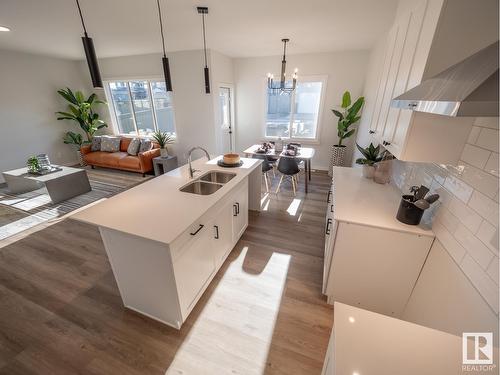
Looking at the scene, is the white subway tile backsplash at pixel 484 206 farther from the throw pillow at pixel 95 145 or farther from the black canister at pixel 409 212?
the throw pillow at pixel 95 145

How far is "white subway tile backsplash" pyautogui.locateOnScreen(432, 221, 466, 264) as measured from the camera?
111 cm

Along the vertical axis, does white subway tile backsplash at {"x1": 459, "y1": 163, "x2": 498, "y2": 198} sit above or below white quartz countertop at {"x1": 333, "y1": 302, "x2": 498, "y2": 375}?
above

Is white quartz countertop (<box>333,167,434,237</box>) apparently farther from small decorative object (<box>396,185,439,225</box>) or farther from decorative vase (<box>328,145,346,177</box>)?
decorative vase (<box>328,145,346,177</box>)

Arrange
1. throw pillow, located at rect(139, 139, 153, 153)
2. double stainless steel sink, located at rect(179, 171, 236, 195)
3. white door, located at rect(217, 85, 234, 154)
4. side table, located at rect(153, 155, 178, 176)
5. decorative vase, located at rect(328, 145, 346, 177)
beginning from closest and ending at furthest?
double stainless steel sink, located at rect(179, 171, 236, 195) < decorative vase, located at rect(328, 145, 346, 177) < side table, located at rect(153, 155, 178, 176) < white door, located at rect(217, 85, 234, 154) < throw pillow, located at rect(139, 139, 153, 153)

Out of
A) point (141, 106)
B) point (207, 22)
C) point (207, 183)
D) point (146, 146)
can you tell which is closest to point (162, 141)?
point (146, 146)

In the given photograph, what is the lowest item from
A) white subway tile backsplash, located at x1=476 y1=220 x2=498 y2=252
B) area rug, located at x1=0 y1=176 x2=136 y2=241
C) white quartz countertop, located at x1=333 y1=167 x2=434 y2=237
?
area rug, located at x1=0 y1=176 x2=136 y2=241

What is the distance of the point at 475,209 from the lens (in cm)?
103

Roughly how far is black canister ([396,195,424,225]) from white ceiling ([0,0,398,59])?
2.17 m

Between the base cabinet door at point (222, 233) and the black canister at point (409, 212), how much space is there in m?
1.43

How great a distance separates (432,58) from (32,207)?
17.0 ft

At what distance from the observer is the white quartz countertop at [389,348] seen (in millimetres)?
683

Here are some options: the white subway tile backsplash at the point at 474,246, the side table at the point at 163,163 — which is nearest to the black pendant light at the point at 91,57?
the white subway tile backsplash at the point at 474,246

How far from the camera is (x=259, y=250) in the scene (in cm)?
247

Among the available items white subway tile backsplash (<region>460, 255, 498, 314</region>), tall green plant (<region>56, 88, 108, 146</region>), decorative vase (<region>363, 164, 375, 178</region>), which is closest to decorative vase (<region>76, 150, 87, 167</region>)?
tall green plant (<region>56, 88, 108, 146</region>)
